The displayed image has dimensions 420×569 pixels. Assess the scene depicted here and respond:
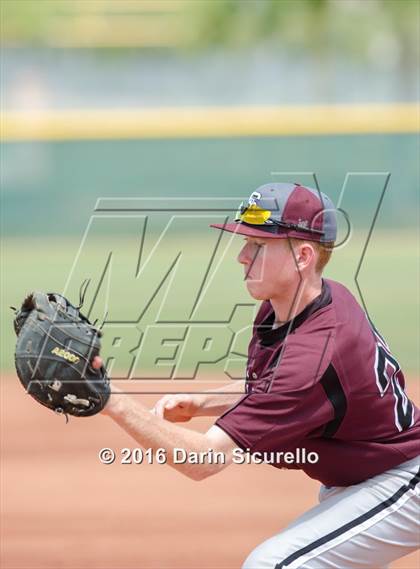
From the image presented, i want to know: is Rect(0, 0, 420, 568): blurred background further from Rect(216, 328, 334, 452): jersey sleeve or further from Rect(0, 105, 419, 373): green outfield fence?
Rect(216, 328, 334, 452): jersey sleeve

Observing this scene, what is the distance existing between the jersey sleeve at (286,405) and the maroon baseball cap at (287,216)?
0.35 meters

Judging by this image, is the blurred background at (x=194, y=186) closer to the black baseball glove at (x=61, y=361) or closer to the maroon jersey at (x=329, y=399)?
the maroon jersey at (x=329, y=399)

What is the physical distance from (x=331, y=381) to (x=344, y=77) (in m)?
25.0

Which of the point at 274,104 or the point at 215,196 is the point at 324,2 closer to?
the point at 274,104

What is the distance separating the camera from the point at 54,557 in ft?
15.8

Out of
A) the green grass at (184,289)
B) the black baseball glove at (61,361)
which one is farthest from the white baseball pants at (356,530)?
the green grass at (184,289)

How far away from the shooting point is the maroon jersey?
306cm

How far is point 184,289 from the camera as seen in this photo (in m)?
11.7

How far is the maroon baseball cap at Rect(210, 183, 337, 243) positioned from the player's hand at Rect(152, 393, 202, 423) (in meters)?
0.66

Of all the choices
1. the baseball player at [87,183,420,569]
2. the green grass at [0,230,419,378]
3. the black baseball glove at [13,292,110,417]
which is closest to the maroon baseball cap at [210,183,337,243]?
the baseball player at [87,183,420,569]

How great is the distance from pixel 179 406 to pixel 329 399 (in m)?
0.66
